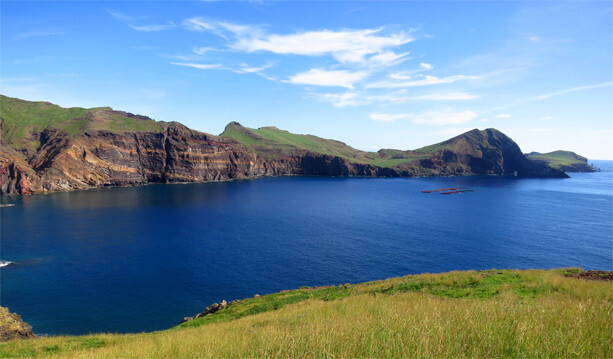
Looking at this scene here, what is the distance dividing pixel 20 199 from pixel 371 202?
13975 cm

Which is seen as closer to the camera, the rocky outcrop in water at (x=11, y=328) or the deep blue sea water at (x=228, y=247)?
the rocky outcrop in water at (x=11, y=328)

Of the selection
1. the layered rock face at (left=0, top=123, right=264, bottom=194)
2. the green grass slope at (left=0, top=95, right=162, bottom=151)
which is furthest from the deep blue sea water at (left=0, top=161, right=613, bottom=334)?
the green grass slope at (left=0, top=95, right=162, bottom=151)

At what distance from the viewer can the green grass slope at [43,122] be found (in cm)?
15675

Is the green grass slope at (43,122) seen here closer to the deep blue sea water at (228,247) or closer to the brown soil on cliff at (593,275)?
the deep blue sea water at (228,247)

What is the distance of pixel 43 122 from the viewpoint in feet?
569

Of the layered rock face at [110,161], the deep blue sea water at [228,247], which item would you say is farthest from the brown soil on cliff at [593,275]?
the layered rock face at [110,161]

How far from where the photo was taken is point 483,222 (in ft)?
296

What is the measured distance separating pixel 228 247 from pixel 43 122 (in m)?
179

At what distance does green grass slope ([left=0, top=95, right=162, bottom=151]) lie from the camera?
156750 mm

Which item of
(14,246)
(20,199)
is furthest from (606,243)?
(20,199)

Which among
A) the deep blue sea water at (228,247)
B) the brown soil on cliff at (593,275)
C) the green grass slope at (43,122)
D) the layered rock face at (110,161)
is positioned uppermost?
the green grass slope at (43,122)

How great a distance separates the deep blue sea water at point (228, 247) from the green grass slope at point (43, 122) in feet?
186

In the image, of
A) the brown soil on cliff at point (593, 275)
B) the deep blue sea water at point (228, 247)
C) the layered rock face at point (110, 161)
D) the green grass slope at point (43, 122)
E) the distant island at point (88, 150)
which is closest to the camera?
the brown soil on cliff at point (593, 275)

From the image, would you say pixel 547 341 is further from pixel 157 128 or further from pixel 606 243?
pixel 157 128
